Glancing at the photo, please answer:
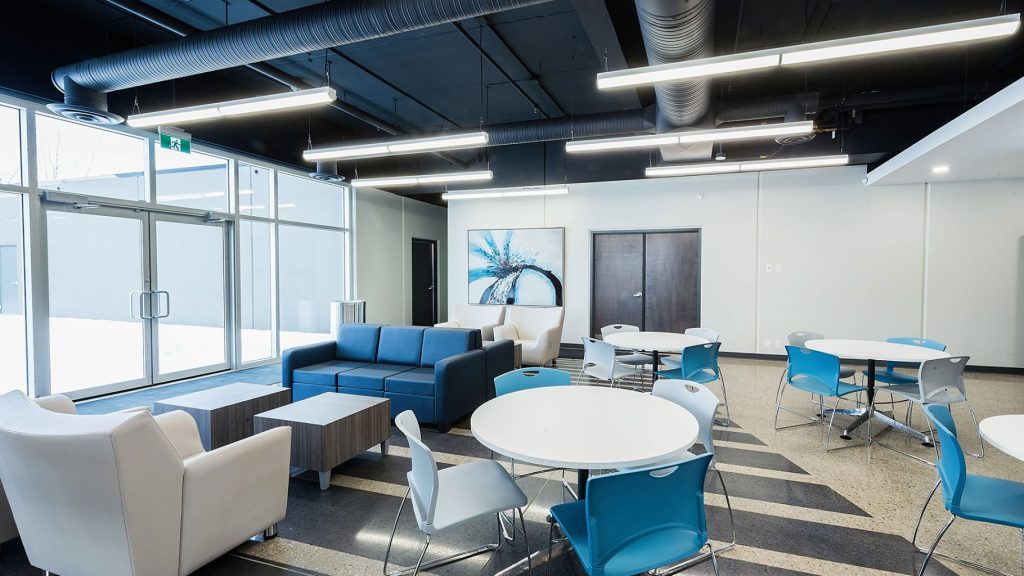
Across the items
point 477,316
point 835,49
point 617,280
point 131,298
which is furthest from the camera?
point 617,280

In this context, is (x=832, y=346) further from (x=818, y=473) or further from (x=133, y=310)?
(x=133, y=310)

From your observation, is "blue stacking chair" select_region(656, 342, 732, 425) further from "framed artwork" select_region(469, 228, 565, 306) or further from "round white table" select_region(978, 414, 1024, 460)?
"framed artwork" select_region(469, 228, 565, 306)

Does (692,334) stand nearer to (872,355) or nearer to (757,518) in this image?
(872,355)

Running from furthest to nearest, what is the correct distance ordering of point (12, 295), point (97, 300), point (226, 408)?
point (97, 300) < point (12, 295) < point (226, 408)

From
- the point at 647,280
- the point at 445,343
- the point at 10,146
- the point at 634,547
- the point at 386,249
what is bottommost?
the point at 634,547

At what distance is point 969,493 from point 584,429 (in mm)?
1834

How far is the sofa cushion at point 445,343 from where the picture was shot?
15.7 feet

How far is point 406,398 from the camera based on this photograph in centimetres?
432

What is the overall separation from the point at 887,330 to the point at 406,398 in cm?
741

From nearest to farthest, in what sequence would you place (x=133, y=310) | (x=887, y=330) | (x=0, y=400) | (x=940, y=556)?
(x=0, y=400)
(x=940, y=556)
(x=133, y=310)
(x=887, y=330)

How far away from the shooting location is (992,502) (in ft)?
6.71

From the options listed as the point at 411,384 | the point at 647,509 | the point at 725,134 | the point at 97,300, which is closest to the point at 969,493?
the point at 647,509

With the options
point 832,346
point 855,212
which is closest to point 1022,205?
point 855,212

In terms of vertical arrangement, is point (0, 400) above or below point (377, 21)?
below
